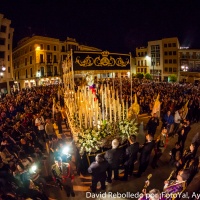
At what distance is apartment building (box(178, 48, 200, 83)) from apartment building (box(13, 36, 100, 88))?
72.9 ft

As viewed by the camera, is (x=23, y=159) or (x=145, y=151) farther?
(x=145, y=151)

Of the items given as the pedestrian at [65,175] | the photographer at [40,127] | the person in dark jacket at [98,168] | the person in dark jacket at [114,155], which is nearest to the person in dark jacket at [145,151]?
the person in dark jacket at [114,155]

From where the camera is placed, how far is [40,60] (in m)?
40.8

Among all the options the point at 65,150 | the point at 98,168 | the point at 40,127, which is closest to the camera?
the point at 98,168

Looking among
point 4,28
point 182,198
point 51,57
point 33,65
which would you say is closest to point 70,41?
point 51,57

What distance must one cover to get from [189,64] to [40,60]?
28764mm

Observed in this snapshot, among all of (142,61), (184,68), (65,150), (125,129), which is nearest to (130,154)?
(125,129)

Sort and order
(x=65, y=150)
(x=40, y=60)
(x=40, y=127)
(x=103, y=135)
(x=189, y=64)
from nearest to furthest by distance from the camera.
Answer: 1. (x=65, y=150)
2. (x=103, y=135)
3. (x=40, y=127)
4. (x=40, y=60)
5. (x=189, y=64)

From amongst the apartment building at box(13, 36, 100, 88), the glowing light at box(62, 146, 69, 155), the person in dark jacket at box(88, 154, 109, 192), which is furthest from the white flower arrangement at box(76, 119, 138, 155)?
the apartment building at box(13, 36, 100, 88)

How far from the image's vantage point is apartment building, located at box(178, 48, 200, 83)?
42.6m

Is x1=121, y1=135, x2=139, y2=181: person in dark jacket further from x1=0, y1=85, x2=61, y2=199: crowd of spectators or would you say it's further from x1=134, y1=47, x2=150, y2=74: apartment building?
x1=134, y1=47, x2=150, y2=74: apartment building

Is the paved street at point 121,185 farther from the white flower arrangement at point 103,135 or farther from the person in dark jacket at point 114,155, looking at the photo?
the white flower arrangement at point 103,135

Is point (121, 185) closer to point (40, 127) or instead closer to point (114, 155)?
point (114, 155)

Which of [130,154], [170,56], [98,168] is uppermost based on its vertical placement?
[170,56]
